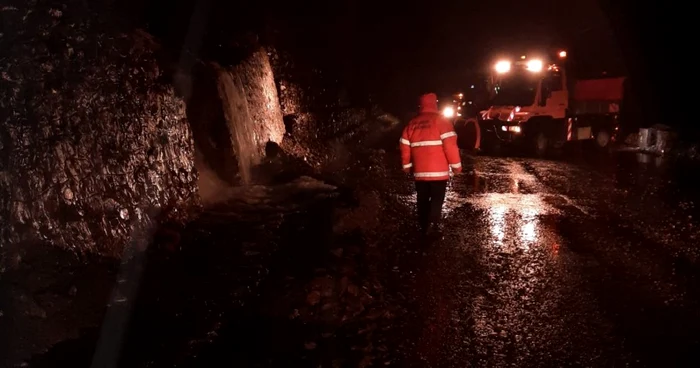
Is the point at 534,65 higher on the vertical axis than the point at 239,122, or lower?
higher

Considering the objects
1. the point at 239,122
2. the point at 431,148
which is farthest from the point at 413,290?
the point at 239,122

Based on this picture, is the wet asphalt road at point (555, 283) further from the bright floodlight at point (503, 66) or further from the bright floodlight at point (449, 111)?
the bright floodlight at point (449, 111)

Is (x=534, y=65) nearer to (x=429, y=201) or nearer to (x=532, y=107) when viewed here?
(x=532, y=107)

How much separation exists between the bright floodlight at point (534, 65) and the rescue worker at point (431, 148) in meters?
10.5

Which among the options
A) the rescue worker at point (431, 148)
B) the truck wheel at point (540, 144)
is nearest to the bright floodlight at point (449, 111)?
the truck wheel at point (540, 144)

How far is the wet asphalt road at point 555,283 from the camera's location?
4.21m

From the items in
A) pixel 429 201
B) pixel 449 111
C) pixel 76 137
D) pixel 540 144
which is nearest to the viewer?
pixel 76 137

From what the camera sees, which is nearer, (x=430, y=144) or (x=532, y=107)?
(x=430, y=144)

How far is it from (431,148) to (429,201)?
814 mm

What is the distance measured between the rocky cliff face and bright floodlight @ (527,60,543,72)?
39.8 ft

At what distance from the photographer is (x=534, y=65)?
644 inches

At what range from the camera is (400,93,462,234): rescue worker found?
22.6 feet

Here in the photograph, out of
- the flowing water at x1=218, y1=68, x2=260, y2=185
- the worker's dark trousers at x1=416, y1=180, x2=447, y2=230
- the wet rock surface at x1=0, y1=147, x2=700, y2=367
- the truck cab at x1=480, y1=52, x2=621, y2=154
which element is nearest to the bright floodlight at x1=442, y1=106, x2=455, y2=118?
the truck cab at x1=480, y1=52, x2=621, y2=154

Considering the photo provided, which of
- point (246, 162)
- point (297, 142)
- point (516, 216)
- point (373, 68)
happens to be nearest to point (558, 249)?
point (516, 216)
